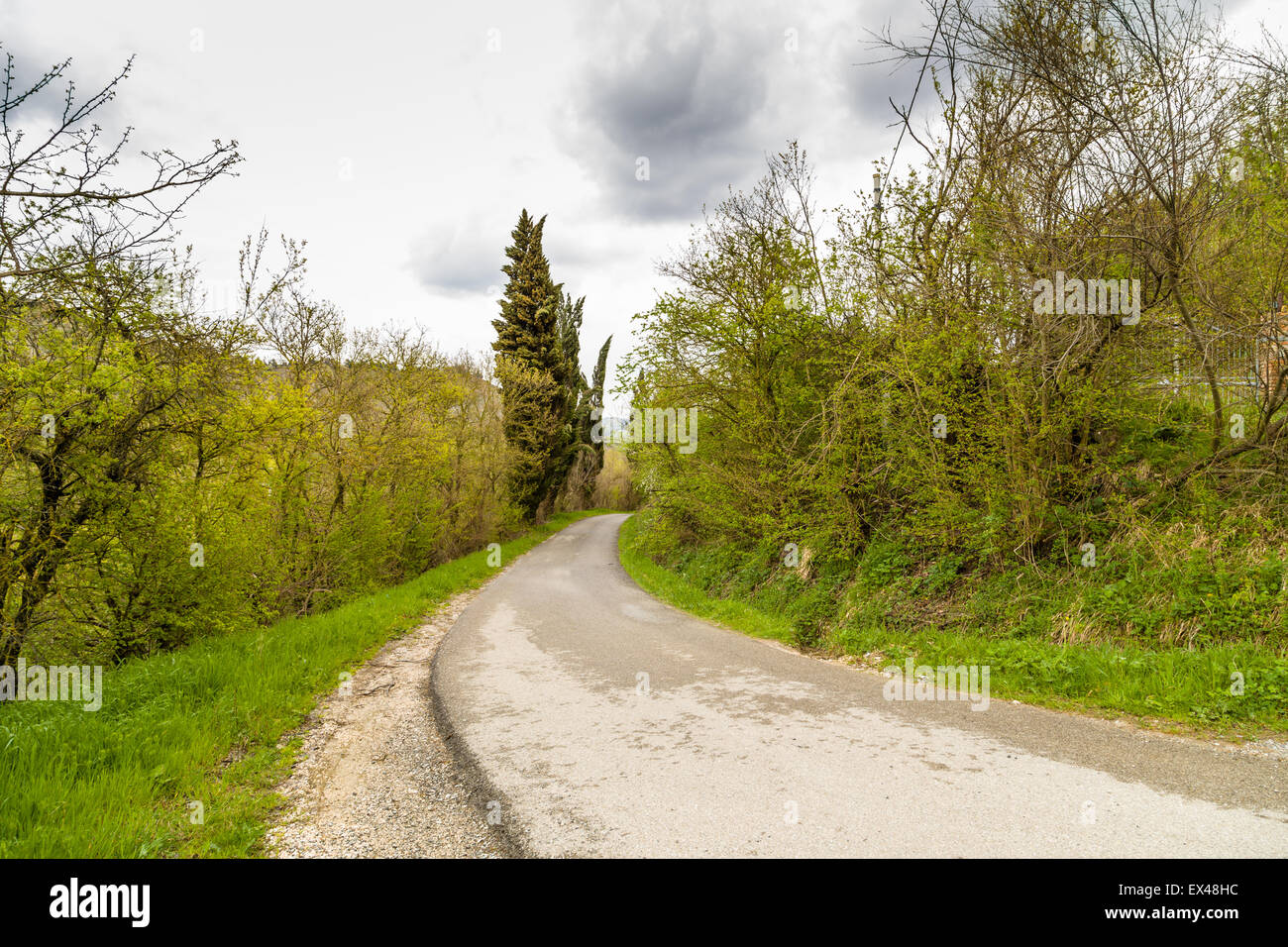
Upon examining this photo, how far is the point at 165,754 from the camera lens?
15.0 feet

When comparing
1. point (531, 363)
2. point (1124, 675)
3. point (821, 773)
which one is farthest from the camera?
point (531, 363)

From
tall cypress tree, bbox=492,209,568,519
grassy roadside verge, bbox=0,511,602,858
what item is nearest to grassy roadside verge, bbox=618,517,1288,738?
grassy roadside verge, bbox=0,511,602,858

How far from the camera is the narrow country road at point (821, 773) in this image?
3.27m

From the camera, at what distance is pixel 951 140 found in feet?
28.7

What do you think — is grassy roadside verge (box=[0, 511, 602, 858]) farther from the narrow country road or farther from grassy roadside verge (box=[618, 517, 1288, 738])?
→ grassy roadside verge (box=[618, 517, 1288, 738])

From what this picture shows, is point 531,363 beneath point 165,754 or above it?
above

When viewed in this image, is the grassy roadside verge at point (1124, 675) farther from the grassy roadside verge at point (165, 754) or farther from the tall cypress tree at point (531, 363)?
Answer: the tall cypress tree at point (531, 363)

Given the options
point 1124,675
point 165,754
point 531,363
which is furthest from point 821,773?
point 531,363

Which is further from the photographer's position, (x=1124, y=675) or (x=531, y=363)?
(x=531, y=363)

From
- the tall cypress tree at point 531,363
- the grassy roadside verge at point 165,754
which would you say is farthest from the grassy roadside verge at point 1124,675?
the tall cypress tree at point 531,363

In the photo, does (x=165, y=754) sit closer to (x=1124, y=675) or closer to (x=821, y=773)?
(x=821, y=773)

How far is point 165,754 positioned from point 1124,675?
786 centimetres

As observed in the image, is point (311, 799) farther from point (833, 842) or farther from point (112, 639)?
point (112, 639)

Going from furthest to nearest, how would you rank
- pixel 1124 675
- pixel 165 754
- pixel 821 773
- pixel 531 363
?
pixel 531 363 < pixel 1124 675 < pixel 165 754 < pixel 821 773
